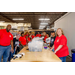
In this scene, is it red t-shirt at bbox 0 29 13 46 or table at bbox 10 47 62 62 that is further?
red t-shirt at bbox 0 29 13 46

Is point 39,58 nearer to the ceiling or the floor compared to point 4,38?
nearer to the floor

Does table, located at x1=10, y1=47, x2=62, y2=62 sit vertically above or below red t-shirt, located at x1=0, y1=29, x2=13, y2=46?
below

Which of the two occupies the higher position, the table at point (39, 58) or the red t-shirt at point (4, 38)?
the red t-shirt at point (4, 38)

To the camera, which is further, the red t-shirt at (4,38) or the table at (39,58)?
the red t-shirt at (4,38)

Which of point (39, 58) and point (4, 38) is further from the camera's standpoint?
point (4, 38)
